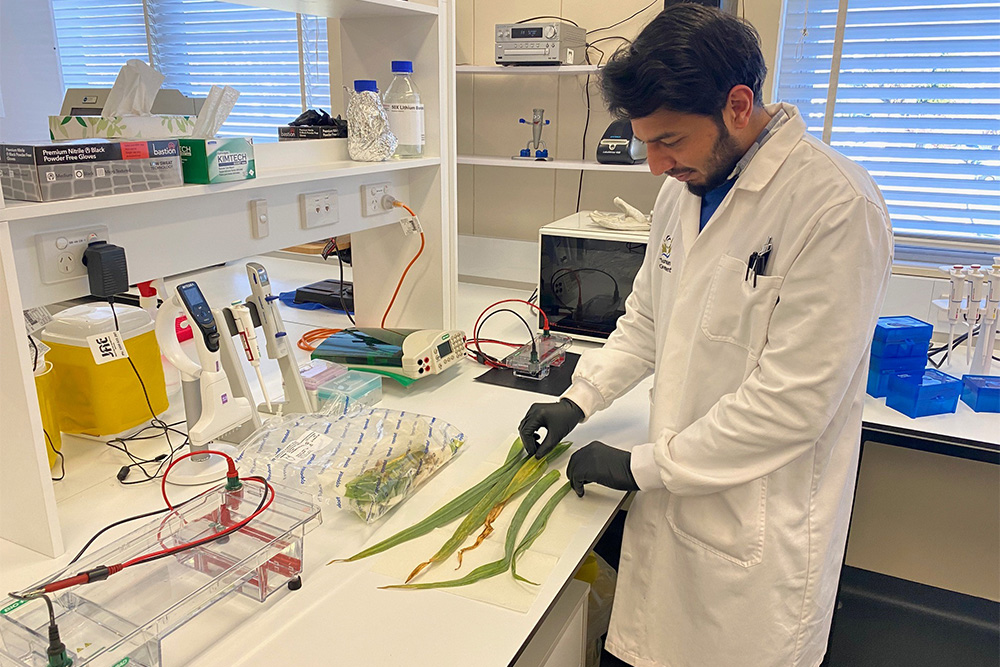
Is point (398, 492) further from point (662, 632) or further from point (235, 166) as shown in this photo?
point (235, 166)

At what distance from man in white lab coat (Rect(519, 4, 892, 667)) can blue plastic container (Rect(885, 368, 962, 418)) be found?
55 centimetres

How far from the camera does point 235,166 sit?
1.39m

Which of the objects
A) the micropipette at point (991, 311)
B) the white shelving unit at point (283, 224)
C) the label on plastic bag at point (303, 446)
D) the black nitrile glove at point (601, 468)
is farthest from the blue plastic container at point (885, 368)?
the label on plastic bag at point (303, 446)

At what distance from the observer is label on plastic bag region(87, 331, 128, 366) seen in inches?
48.9

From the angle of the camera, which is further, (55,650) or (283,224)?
(283,224)

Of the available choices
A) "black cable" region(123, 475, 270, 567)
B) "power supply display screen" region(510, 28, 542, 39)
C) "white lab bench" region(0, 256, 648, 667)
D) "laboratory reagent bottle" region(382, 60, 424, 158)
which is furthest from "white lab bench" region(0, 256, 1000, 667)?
"power supply display screen" region(510, 28, 542, 39)

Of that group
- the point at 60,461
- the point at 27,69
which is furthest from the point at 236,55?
the point at 60,461

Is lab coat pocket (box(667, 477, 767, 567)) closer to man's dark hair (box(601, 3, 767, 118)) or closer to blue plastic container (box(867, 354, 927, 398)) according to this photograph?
man's dark hair (box(601, 3, 767, 118))

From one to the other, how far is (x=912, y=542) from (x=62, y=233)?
2471 mm

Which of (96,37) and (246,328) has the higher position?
(96,37)

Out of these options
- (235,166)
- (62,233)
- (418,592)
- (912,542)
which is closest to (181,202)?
(235,166)

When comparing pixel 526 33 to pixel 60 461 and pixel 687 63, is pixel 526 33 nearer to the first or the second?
pixel 687 63

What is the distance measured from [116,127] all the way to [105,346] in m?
0.41

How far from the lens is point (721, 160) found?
117 cm
